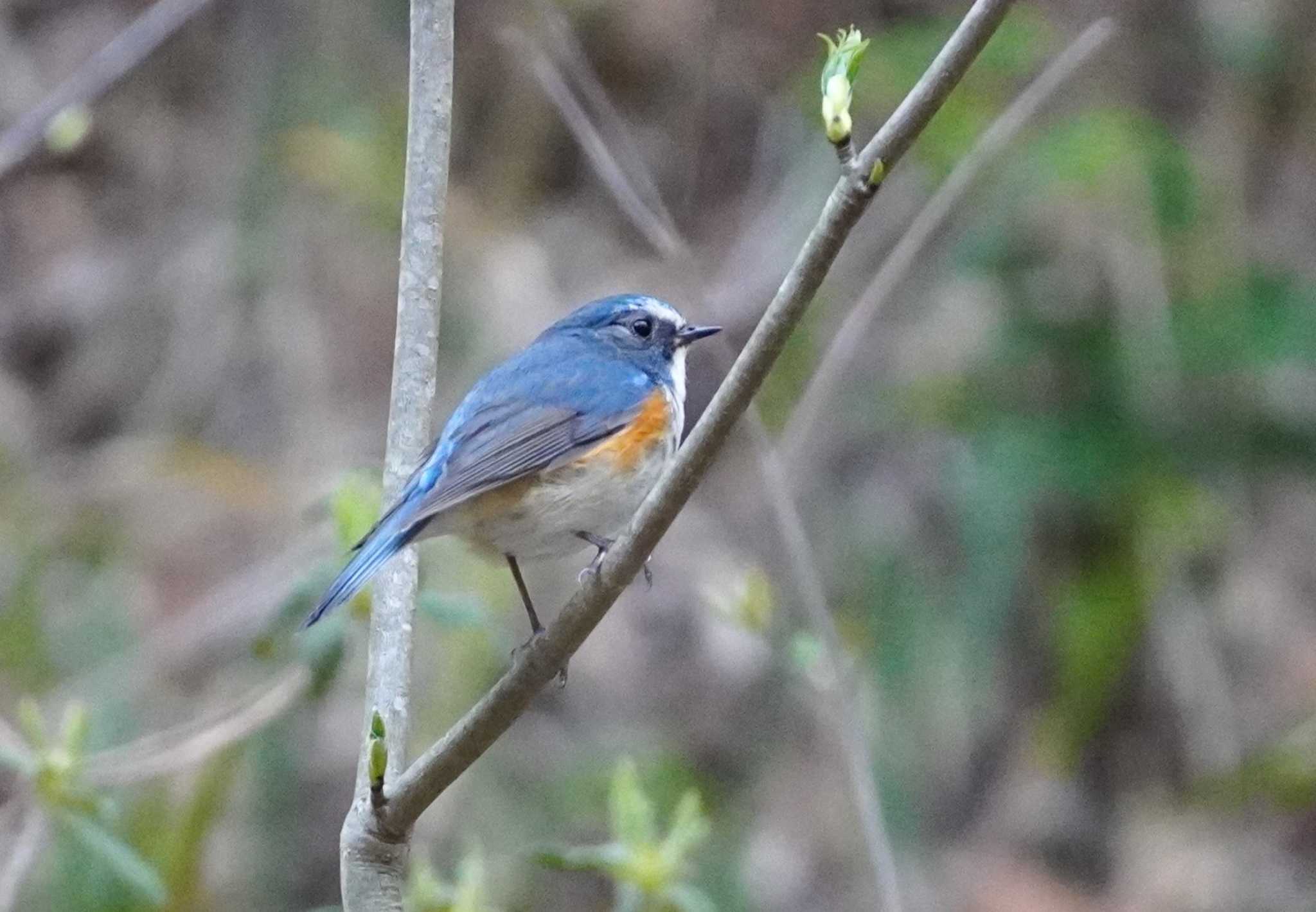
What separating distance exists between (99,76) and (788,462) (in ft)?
9.29

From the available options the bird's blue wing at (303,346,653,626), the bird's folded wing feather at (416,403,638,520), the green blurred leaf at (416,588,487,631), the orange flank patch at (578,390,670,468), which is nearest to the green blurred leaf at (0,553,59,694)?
the bird's blue wing at (303,346,653,626)

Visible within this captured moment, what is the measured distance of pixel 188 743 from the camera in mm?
3445

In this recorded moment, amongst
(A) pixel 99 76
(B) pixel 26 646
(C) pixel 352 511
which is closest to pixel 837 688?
(C) pixel 352 511

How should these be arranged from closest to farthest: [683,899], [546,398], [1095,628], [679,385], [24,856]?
[24,856] < [683,899] < [546,398] < [679,385] < [1095,628]

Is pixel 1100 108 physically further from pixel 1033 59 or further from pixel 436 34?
pixel 436 34

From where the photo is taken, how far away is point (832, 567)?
253 inches

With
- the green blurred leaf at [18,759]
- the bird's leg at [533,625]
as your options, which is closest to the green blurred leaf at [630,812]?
the bird's leg at [533,625]

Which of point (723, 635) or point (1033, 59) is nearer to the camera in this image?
point (1033, 59)

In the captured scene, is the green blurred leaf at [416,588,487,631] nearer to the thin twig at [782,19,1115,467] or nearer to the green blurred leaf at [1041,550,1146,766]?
the thin twig at [782,19,1115,467]

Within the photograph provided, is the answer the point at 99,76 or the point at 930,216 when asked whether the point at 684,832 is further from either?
the point at 99,76

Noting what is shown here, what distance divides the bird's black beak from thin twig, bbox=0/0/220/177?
1.23 metres

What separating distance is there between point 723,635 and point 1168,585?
1.75 metres

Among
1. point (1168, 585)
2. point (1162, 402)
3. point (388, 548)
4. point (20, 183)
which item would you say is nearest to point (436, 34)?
point (388, 548)

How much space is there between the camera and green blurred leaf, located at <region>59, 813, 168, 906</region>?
3074mm
